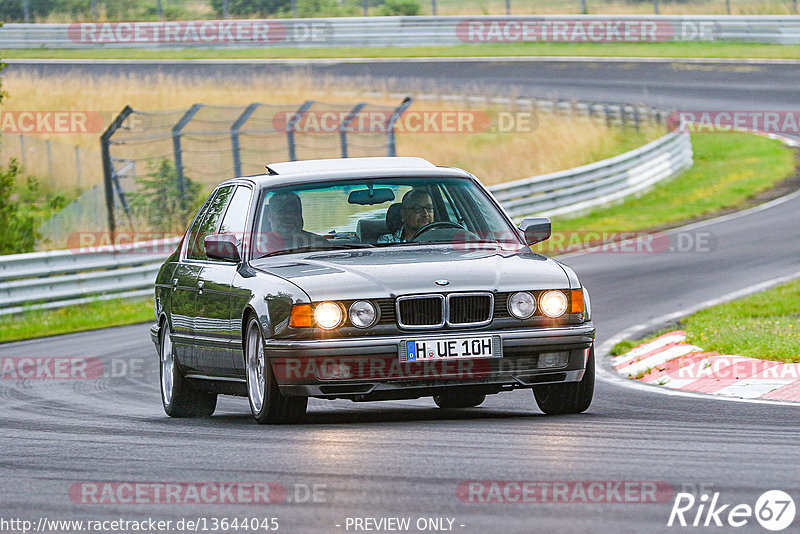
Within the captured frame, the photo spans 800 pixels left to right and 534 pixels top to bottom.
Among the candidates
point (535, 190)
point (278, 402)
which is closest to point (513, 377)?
point (278, 402)

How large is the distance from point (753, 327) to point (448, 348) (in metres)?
5.96

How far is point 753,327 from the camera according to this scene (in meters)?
13.2

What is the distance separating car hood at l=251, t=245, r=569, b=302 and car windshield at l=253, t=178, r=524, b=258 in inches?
10.6

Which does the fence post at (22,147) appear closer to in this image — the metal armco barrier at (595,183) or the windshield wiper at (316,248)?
the metal armco barrier at (595,183)

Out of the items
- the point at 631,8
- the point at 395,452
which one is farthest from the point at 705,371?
the point at 631,8

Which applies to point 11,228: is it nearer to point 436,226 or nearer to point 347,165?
point 347,165

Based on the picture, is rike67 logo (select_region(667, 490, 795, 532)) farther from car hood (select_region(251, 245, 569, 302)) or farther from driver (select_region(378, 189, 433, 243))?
driver (select_region(378, 189, 433, 243))

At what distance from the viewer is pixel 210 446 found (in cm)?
758

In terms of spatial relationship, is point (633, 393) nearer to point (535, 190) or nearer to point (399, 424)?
point (399, 424)

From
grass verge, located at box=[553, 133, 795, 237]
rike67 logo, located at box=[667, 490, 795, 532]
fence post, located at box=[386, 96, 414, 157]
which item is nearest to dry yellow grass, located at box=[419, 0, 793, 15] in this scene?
grass verge, located at box=[553, 133, 795, 237]

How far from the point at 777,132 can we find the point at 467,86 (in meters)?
7.86

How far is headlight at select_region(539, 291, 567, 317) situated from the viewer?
27.1 ft

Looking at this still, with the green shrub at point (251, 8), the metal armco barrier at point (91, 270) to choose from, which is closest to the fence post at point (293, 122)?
the metal armco barrier at point (91, 270)

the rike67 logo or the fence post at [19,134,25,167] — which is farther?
the fence post at [19,134,25,167]
